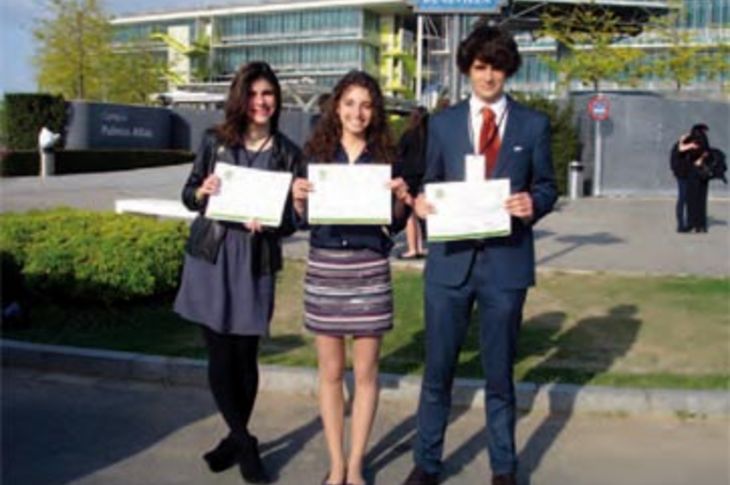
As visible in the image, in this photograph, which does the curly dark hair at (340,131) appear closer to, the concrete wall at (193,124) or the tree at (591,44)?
the tree at (591,44)

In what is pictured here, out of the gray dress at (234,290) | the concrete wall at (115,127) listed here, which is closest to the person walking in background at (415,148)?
the gray dress at (234,290)

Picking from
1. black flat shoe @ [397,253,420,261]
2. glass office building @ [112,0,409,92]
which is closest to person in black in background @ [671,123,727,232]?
black flat shoe @ [397,253,420,261]

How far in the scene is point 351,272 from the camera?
14.7 ft

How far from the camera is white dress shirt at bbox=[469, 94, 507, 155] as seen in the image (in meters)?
4.48

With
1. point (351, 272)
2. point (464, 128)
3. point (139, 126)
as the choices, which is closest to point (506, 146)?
point (464, 128)

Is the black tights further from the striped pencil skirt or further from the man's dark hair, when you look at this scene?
the man's dark hair

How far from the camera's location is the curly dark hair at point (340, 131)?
450cm

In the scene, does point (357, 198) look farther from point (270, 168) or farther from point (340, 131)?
point (270, 168)

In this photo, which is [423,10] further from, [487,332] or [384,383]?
[487,332]

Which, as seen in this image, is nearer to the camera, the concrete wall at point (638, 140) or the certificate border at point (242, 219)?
the certificate border at point (242, 219)

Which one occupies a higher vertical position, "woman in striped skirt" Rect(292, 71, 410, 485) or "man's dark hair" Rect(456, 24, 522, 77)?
"man's dark hair" Rect(456, 24, 522, 77)

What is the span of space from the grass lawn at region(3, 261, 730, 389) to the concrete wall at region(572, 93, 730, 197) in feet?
49.8

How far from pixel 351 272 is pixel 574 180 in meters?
19.8

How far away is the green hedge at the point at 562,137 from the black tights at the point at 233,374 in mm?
19643
